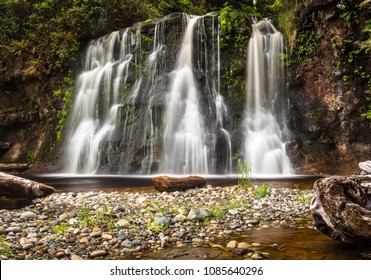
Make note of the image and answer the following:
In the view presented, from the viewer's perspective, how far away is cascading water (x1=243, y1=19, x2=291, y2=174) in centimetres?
1358

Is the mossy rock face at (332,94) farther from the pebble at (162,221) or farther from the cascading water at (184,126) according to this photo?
the pebble at (162,221)

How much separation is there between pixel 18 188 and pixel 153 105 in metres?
8.53

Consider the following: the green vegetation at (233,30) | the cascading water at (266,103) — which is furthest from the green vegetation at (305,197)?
the green vegetation at (233,30)

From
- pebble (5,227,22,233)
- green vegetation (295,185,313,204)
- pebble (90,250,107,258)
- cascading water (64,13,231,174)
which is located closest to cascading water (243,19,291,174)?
cascading water (64,13,231,174)

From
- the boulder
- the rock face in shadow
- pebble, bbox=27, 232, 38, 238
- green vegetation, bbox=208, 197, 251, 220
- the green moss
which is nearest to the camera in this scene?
the rock face in shadow

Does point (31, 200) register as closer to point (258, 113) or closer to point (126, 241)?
point (126, 241)

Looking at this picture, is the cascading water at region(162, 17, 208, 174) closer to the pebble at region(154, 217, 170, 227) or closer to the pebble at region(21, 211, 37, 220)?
the pebble at region(21, 211, 37, 220)

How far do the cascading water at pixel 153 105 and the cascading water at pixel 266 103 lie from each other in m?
1.23

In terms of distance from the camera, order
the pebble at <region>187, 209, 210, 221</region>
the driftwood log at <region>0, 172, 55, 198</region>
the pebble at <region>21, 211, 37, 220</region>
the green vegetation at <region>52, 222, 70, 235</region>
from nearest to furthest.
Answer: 1. the green vegetation at <region>52, 222, 70, 235</region>
2. the pebble at <region>187, 209, 210, 221</region>
3. the pebble at <region>21, 211, 37, 220</region>
4. the driftwood log at <region>0, 172, 55, 198</region>

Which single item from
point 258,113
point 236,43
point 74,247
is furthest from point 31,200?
point 236,43

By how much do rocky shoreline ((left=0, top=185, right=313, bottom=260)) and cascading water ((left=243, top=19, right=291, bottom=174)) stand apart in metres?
6.60

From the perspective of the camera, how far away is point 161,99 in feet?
48.7

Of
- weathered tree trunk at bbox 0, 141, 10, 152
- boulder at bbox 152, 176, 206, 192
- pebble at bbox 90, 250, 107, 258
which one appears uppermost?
weathered tree trunk at bbox 0, 141, 10, 152

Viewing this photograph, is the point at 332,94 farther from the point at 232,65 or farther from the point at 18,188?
the point at 18,188
